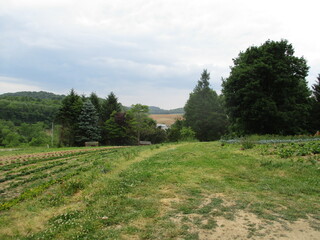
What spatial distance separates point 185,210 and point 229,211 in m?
→ 0.78

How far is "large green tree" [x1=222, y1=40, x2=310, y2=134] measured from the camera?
62.6 feet

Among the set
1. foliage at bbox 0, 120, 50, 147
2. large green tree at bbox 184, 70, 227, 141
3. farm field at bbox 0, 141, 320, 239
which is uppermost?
large green tree at bbox 184, 70, 227, 141

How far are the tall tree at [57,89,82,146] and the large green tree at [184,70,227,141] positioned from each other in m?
19.1

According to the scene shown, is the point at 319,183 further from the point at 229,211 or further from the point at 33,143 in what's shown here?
the point at 33,143

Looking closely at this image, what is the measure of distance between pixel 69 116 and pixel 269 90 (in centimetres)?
2922

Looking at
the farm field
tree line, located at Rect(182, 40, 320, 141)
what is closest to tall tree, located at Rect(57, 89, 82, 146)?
tree line, located at Rect(182, 40, 320, 141)

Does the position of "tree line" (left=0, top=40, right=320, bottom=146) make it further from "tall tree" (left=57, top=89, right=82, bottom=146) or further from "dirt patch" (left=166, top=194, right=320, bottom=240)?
"dirt patch" (left=166, top=194, right=320, bottom=240)

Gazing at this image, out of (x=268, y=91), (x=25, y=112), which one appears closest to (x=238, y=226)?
(x=268, y=91)

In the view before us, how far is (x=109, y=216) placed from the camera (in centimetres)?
387

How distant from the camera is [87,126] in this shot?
34531 millimetres

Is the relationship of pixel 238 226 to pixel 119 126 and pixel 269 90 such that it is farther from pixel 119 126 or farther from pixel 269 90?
pixel 119 126

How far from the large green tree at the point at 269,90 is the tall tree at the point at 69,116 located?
79.6 ft

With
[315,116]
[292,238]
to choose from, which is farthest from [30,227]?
[315,116]

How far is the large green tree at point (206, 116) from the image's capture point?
38.3 metres
